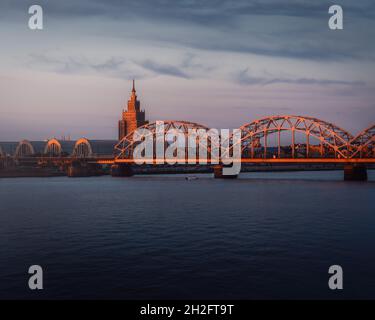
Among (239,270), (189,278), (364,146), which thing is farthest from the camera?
(364,146)

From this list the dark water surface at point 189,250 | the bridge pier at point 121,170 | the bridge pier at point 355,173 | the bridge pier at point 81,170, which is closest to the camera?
the dark water surface at point 189,250

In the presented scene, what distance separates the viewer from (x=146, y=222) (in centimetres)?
5356

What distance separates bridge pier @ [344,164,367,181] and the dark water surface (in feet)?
231

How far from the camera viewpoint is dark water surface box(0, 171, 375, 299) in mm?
27453

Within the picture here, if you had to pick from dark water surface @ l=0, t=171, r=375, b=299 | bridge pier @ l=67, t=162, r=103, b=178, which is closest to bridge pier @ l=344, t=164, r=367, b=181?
dark water surface @ l=0, t=171, r=375, b=299

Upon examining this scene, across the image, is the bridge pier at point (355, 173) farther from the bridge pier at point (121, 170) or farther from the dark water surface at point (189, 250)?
the bridge pier at point (121, 170)

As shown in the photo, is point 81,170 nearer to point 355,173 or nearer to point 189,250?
point 355,173

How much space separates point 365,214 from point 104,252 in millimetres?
37366

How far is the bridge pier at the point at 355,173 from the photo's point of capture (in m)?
135

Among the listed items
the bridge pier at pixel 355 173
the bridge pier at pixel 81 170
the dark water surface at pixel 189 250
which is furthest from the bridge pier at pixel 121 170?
the dark water surface at pixel 189 250

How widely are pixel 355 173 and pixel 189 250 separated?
110 meters

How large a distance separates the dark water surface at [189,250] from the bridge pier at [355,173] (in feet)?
231
